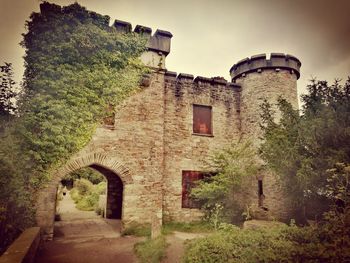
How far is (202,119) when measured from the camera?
35.6 ft

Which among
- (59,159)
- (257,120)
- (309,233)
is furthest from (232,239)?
(257,120)

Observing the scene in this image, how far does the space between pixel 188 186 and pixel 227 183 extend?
173 centimetres

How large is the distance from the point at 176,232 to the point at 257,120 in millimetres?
5807

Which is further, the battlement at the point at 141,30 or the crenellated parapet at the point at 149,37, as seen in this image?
the crenellated parapet at the point at 149,37

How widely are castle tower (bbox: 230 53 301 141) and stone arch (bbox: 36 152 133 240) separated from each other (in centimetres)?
623

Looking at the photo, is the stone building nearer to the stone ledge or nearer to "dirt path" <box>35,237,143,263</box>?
"dirt path" <box>35,237,143,263</box>

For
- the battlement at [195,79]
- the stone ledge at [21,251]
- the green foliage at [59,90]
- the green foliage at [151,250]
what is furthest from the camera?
the battlement at [195,79]

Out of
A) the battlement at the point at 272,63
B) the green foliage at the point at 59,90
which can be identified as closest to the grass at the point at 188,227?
the green foliage at the point at 59,90

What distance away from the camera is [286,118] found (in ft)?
27.2

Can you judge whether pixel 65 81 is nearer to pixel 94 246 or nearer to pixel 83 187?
pixel 94 246

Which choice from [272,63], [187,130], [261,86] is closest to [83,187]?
[187,130]

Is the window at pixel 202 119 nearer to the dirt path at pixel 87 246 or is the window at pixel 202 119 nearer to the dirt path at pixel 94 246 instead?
the dirt path at pixel 94 246

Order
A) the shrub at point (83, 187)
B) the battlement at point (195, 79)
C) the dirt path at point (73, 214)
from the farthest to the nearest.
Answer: the shrub at point (83, 187)
the dirt path at point (73, 214)
the battlement at point (195, 79)

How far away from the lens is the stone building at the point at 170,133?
8.38m
